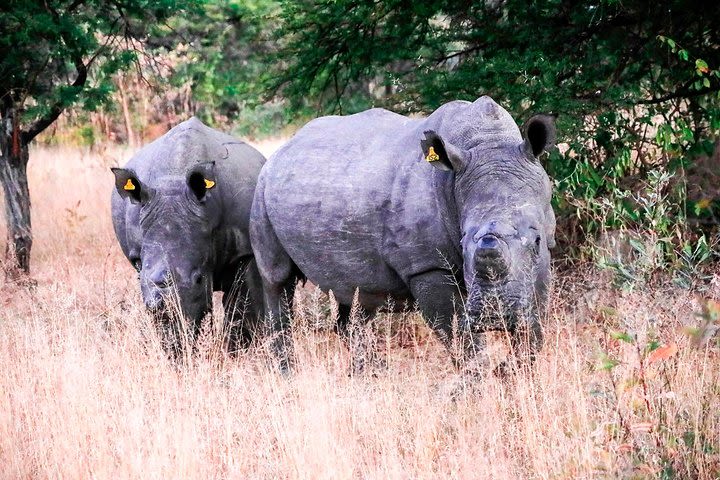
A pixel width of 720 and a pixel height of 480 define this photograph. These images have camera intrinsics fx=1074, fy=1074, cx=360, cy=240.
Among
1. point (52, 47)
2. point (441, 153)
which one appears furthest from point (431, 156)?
point (52, 47)

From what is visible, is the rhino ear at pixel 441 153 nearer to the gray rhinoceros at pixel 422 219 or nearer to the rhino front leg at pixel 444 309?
the gray rhinoceros at pixel 422 219

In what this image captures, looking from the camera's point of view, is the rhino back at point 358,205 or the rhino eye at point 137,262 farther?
the rhino eye at point 137,262

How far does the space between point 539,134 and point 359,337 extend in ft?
7.88

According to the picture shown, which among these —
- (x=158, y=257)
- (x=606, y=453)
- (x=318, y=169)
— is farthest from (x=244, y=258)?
(x=606, y=453)

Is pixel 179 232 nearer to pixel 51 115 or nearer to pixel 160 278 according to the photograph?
pixel 160 278

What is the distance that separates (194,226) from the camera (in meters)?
7.94

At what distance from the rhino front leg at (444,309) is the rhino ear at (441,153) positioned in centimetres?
65

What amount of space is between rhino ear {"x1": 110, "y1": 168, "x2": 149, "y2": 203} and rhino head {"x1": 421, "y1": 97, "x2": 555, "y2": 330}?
2564mm

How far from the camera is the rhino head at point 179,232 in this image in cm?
781

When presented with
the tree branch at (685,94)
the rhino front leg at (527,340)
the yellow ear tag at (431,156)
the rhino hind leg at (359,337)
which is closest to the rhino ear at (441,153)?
the yellow ear tag at (431,156)

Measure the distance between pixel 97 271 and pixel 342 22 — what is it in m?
3.83

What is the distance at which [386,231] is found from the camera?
678cm

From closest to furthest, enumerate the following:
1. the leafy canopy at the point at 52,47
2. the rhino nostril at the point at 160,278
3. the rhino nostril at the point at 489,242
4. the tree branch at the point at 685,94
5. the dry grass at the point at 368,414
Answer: the dry grass at the point at 368,414 < the rhino nostril at the point at 489,242 < the rhino nostril at the point at 160,278 < the tree branch at the point at 685,94 < the leafy canopy at the point at 52,47

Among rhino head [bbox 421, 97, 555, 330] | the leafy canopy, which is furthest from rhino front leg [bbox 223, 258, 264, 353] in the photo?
the leafy canopy
